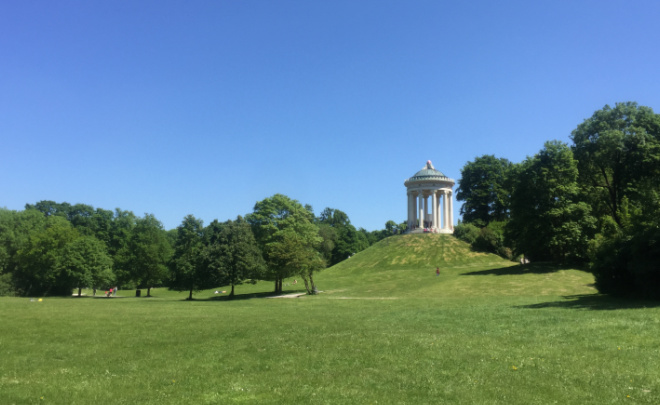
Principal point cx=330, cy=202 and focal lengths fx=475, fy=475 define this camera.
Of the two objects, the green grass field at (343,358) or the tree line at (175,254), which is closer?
the green grass field at (343,358)

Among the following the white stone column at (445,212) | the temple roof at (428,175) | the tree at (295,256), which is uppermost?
the temple roof at (428,175)

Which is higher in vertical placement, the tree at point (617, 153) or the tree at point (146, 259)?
the tree at point (617, 153)

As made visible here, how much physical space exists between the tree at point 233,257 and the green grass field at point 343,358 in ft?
88.0

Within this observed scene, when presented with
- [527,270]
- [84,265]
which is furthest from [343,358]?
[84,265]

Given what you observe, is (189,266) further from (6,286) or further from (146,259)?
(6,286)

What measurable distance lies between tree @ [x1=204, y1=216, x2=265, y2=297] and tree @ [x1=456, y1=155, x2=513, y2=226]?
49248mm

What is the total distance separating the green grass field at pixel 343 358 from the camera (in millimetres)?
9664

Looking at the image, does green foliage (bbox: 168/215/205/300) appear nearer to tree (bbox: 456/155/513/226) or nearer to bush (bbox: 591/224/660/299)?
bush (bbox: 591/224/660/299)

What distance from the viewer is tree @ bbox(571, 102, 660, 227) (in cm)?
4478

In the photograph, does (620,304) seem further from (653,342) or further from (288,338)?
(288,338)

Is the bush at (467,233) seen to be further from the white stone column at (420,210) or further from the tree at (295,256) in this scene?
the tree at (295,256)

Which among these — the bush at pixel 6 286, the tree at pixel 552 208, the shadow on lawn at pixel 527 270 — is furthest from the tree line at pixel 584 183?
the bush at pixel 6 286

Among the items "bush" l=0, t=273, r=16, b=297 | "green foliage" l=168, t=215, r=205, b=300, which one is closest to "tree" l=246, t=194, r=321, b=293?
"green foliage" l=168, t=215, r=205, b=300

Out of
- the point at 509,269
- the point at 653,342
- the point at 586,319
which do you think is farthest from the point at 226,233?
the point at 653,342
